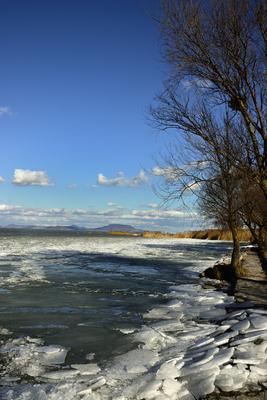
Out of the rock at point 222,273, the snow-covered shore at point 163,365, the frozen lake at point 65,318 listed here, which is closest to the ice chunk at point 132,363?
the snow-covered shore at point 163,365

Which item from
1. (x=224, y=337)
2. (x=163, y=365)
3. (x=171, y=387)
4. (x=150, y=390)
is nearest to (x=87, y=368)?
(x=163, y=365)

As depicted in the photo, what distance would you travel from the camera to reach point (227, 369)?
4.86m

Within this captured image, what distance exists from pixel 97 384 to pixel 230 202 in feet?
35.1

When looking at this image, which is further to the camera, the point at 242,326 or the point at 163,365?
the point at 242,326

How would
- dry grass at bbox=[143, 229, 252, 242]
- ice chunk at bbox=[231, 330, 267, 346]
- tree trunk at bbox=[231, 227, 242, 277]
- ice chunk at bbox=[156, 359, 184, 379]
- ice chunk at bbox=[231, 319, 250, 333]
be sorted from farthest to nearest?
dry grass at bbox=[143, 229, 252, 242] → tree trunk at bbox=[231, 227, 242, 277] → ice chunk at bbox=[231, 319, 250, 333] → ice chunk at bbox=[231, 330, 267, 346] → ice chunk at bbox=[156, 359, 184, 379]

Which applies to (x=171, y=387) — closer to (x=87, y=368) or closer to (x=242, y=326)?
(x=87, y=368)

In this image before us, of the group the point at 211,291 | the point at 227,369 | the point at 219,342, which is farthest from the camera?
the point at 211,291

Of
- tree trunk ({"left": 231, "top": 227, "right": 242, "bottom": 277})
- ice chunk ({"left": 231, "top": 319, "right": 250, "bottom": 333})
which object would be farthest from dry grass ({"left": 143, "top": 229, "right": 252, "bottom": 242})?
ice chunk ({"left": 231, "top": 319, "right": 250, "bottom": 333})

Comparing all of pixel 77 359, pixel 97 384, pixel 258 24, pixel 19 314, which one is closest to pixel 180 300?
pixel 19 314

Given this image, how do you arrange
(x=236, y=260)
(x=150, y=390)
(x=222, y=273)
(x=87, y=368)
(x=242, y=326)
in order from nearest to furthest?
(x=150, y=390) → (x=87, y=368) → (x=242, y=326) → (x=222, y=273) → (x=236, y=260)

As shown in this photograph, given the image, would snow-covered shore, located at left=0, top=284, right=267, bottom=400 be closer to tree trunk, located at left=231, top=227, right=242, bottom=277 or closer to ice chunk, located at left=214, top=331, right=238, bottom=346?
ice chunk, located at left=214, top=331, right=238, bottom=346

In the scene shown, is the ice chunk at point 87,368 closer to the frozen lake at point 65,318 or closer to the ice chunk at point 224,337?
the frozen lake at point 65,318

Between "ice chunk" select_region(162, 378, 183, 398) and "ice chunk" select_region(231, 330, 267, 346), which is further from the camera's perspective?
"ice chunk" select_region(231, 330, 267, 346)

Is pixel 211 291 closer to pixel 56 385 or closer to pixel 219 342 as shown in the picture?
pixel 219 342
